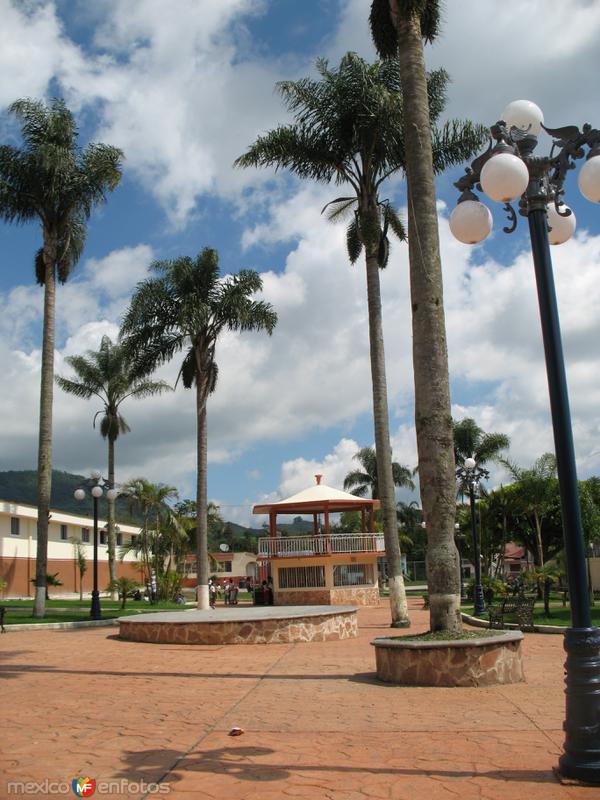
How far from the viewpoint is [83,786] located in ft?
16.5

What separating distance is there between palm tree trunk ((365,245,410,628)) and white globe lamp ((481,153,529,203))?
12.7m

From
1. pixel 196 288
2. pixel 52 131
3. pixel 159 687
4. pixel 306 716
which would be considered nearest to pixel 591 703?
pixel 306 716

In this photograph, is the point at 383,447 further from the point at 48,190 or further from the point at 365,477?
the point at 365,477

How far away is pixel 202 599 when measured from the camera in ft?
83.0

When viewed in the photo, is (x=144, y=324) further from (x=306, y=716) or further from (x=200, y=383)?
(x=306, y=716)

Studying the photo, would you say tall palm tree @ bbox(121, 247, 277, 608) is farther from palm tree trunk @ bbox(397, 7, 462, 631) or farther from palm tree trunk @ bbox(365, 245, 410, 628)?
palm tree trunk @ bbox(397, 7, 462, 631)

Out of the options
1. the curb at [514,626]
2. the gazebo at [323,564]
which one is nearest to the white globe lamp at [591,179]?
the curb at [514,626]

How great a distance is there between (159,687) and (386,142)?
14.5 metres

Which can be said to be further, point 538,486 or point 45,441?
point 538,486

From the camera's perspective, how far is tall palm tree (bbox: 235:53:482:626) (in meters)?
18.4

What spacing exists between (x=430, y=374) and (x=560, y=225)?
326cm

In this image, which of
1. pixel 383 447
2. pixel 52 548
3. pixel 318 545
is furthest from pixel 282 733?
pixel 52 548

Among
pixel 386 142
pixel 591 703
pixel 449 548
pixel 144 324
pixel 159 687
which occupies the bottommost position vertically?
pixel 159 687

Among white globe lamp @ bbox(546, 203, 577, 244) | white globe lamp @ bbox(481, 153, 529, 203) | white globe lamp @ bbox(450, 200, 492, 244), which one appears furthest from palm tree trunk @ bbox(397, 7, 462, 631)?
white globe lamp @ bbox(481, 153, 529, 203)
